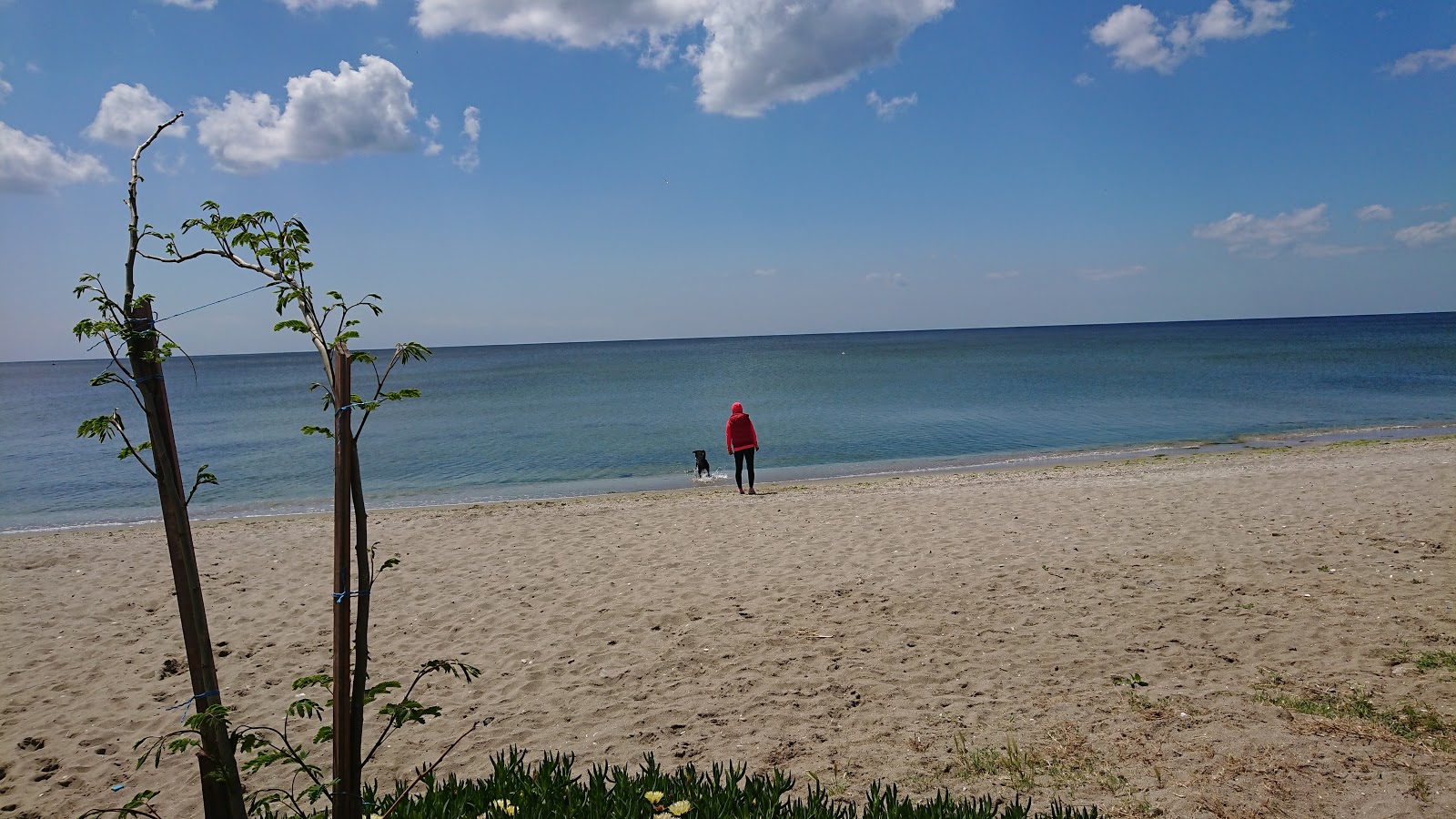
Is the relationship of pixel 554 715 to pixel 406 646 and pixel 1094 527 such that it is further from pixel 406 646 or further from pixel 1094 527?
pixel 1094 527

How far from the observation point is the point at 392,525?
Answer: 14.0m

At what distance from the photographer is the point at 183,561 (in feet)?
9.79

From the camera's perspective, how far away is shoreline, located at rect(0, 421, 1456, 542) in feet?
59.3

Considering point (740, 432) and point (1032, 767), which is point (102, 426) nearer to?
point (1032, 767)

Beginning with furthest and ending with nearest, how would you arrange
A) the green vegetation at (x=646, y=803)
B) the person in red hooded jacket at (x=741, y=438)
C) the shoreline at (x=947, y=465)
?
the shoreline at (x=947, y=465) → the person in red hooded jacket at (x=741, y=438) → the green vegetation at (x=646, y=803)

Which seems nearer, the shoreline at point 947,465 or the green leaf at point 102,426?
the green leaf at point 102,426

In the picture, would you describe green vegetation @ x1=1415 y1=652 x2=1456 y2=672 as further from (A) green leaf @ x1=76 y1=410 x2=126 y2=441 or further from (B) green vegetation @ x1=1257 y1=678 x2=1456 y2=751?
(A) green leaf @ x1=76 y1=410 x2=126 y2=441

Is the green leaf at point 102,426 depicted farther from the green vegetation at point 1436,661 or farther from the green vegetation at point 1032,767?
the green vegetation at point 1436,661

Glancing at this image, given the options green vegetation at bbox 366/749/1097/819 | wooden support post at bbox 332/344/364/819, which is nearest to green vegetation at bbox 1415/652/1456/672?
green vegetation at bbox 366/749/1097/819

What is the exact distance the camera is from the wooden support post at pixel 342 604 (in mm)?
2680

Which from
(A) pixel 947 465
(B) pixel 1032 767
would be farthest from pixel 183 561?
(A) pixel 947 465

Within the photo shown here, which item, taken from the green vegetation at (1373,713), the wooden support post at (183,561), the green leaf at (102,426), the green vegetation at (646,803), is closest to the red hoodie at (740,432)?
the green vegetation at (1373,713)

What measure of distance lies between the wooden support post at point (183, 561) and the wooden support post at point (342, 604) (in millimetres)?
456

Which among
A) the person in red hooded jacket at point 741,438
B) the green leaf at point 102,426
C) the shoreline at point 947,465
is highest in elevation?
the green leaf at point 102,426
